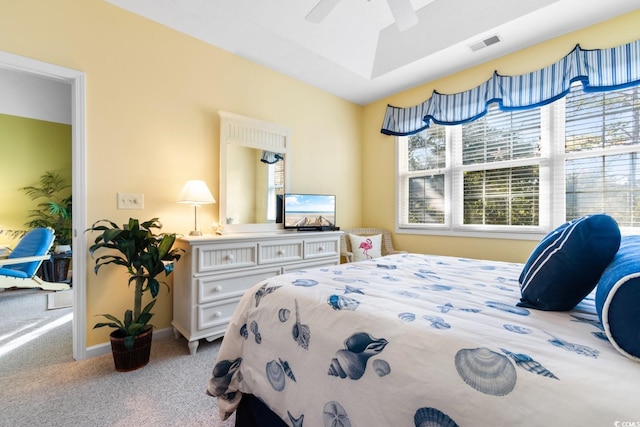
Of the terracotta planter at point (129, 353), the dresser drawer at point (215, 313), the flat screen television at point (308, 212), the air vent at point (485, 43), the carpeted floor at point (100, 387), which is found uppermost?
the air vent at point (485, 43)

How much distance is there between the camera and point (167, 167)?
2.40 m

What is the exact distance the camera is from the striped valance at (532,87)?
2.14m

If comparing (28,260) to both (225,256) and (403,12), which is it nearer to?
(225,256)

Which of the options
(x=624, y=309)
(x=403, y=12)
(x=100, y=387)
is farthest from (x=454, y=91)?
(x=100, y=387)

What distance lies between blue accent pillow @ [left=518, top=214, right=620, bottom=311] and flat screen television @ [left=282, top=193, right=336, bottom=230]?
2300mm

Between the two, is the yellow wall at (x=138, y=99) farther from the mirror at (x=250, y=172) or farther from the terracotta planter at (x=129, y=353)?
the terracotta planter at (x=129, y=353)

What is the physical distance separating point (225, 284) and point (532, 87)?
3262mm

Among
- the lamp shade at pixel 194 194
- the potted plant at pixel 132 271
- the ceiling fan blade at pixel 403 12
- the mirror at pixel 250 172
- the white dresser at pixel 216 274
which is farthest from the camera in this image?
the mirror at pixel 250 172

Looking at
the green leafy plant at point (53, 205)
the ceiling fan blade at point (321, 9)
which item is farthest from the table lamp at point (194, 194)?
the green leafy plant at point (53, 205)

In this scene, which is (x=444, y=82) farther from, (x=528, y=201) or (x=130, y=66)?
(x=130, y=66)

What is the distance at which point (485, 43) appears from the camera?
2.57 m

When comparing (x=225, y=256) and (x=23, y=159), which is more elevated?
(x=23, y=159)

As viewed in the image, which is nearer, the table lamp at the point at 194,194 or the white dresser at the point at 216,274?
the white dresser at the point at 216,274

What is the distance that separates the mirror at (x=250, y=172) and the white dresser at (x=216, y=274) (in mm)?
400
